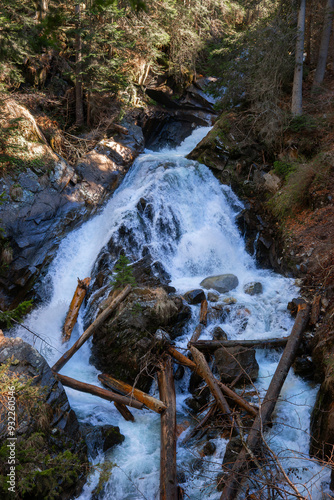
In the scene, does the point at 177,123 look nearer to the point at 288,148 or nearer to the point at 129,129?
the point at 129,129

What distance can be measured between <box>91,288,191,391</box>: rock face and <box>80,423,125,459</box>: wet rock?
1.15 metres

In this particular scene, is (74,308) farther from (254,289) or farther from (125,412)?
(254,289)

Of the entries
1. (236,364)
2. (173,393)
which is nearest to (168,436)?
(173,393)

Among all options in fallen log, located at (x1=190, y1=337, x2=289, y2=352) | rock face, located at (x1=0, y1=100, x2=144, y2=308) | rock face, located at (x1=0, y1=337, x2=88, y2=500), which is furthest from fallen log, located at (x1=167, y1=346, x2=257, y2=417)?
rock face, located at (x1=0, y1=100, x2=144, y2=308)

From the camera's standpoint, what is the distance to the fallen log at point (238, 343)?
7215 mm

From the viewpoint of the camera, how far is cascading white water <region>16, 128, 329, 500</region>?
5230 mm

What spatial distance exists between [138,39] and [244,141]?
8.23 m

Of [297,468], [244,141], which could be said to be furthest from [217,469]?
[244,141]

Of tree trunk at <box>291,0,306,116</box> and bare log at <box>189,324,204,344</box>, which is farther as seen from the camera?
tree trunk at <box>291,0,306,116</box>

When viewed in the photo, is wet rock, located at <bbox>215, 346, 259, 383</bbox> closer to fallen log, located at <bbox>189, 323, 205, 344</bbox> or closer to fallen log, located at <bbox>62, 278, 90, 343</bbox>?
fallen log, located at <bbox>189, 323, 205, 344</bbox>

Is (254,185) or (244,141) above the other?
(244,141)

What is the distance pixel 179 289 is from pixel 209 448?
4.82 meters

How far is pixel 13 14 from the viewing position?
10.1 metres

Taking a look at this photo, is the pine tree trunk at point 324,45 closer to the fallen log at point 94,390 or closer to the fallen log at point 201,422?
the fallen log at point 201,422
